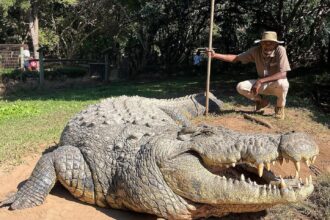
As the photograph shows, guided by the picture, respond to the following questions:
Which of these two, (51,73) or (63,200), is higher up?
(51,73)

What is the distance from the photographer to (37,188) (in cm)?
410

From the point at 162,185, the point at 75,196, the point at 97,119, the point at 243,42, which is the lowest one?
the point at 75,196

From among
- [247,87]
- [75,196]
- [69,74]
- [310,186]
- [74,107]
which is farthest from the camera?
[69,74]

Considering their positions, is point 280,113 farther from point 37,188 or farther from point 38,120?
point 37,188

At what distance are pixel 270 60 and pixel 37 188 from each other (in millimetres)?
4841

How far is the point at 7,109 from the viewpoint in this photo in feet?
31.4

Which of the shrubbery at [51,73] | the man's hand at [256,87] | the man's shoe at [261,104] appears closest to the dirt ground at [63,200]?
the man's hand at [256,87]

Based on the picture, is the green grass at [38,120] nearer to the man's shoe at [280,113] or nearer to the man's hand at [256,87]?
the man's hand at [256,87]

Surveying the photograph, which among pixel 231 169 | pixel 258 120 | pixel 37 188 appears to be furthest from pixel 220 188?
pixel 258 120

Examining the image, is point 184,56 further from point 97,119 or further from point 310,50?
point 97,119

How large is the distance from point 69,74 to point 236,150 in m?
15.2

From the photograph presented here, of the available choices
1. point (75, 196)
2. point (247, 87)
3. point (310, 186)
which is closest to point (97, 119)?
point (75, 196)

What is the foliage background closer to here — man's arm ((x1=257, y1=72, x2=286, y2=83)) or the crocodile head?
man's arm ((x1=257, y1=72, x2=286, y2=83))

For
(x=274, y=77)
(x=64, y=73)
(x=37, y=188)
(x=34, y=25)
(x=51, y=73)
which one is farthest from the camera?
(x=34, y=25)
